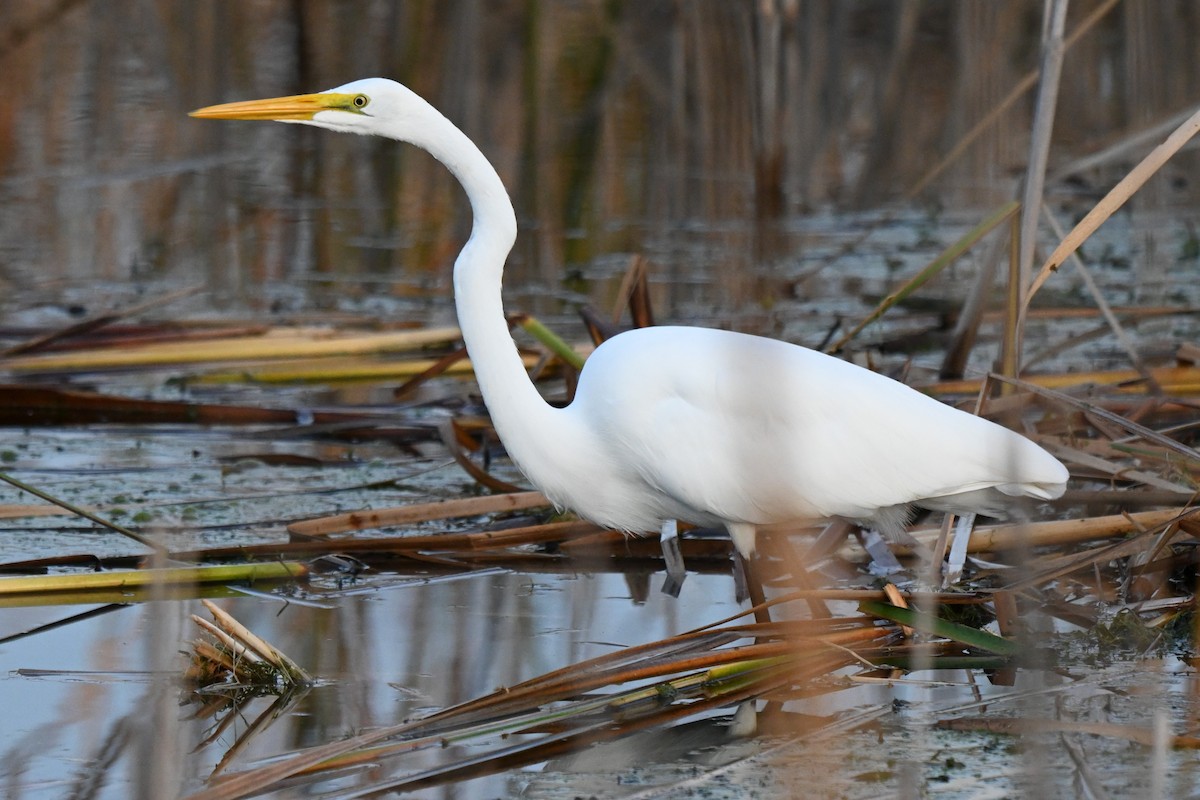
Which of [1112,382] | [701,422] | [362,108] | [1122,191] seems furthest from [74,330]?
[1122,191]

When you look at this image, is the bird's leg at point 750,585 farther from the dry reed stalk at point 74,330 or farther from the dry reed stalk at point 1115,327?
the dry reed stalk at point 74,330

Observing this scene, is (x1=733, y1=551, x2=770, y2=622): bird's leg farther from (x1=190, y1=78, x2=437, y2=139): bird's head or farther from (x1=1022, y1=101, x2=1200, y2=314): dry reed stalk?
(x1=190, y1=78, x2=437, y2=139): bird's head

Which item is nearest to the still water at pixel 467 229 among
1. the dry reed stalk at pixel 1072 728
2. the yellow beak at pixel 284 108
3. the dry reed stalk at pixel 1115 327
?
the dry reed stalk at pixel 1072 728

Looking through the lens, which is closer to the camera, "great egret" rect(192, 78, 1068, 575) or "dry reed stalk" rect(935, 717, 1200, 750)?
"dry reed stalk" rect(935, 717, 1200, 750)

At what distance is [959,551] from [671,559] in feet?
2.20

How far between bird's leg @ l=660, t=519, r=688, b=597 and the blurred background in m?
2.50

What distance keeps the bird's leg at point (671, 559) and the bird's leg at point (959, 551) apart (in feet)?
2.04

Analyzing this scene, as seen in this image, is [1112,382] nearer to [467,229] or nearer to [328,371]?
[328,371]

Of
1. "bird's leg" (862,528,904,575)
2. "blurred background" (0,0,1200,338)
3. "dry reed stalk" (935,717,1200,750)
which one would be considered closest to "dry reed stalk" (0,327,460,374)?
"blurred background" (0,0,1200,338)

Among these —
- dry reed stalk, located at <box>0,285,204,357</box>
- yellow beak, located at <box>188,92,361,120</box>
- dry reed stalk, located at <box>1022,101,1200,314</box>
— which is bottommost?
dry reed stalk, located at <box>0,285,204,357</box>

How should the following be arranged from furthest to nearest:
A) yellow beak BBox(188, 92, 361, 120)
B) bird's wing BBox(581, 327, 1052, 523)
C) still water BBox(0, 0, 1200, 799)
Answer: bird's wing BBox(581, 327, 1052, 523) → yellow beak BBox(188, 92, 361, 120) → still water BBox(0, 0, 1200, 799)

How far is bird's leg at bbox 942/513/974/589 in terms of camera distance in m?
3.37

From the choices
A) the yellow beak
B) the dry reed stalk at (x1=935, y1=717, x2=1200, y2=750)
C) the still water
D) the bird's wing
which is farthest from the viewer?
the bird's wing

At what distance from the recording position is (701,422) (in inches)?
128
